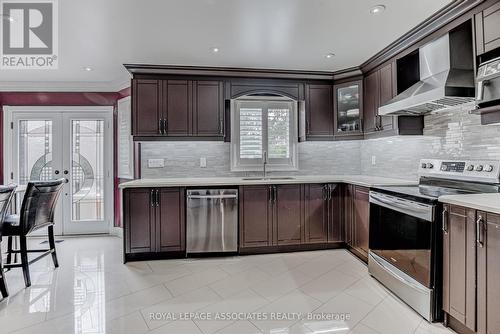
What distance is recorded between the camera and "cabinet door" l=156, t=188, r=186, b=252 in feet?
11.3

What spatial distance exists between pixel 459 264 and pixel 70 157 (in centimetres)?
510

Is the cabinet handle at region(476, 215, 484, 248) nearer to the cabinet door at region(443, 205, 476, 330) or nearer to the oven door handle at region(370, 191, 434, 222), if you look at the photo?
the cabinet door at region(443, 205, 476, 330)

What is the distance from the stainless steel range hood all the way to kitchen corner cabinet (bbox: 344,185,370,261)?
0.99 metres

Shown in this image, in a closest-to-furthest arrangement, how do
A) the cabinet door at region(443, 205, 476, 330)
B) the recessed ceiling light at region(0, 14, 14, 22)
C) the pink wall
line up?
the cabinet door at region(443, 205, 476, 330)
the recessed ceiling light at region(0, 14, 14, 22)
the pink wall

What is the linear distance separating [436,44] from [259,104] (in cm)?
214

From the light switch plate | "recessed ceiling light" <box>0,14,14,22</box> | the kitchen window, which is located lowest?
the light switch plate

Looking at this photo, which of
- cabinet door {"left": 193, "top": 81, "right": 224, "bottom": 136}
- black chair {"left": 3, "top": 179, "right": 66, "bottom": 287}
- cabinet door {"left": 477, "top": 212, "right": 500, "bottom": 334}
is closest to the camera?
cabinet door {"left": 477, "top": 212, "right": 500, "bottom": 334}

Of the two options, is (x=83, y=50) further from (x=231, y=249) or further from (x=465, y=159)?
(x=465, y=159)

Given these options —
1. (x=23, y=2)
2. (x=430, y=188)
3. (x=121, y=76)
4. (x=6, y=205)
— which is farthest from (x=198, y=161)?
(x=430, y=188)

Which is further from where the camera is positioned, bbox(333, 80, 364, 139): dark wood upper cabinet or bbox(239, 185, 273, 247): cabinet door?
bbox(333, 80, 364, 139): dark wood upper cabinet

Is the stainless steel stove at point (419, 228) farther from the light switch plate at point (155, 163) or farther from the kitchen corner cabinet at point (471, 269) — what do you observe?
the light switch plate at point (155, 163)

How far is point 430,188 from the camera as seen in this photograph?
2713 mm

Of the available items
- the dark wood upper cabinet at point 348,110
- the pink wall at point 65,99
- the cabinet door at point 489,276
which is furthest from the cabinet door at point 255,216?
the pink wall at point 65,99

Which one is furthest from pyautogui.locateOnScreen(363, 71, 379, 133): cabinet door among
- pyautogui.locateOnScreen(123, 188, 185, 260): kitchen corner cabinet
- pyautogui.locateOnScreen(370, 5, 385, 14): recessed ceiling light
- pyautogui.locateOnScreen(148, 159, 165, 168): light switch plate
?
pyautogui.locateOnScreen(148, 159, 165, 168): light switch plate
